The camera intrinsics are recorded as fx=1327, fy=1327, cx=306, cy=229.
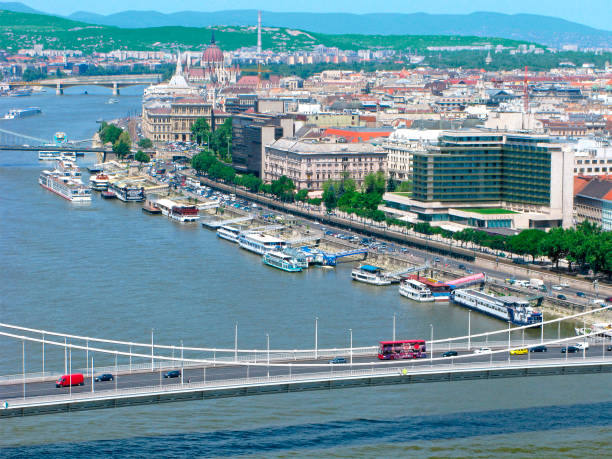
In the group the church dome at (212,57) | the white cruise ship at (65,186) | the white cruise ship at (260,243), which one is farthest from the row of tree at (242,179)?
the church dome at (212,57)

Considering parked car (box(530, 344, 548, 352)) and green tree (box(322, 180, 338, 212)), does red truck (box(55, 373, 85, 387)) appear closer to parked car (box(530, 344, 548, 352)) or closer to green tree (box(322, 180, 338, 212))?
parked car (box(530, 344, 548, 352))

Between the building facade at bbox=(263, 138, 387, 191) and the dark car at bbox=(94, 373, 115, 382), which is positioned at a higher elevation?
the building facade at bbox=(263, 138, 387, 191)

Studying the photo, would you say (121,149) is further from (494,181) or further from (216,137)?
(494,181)

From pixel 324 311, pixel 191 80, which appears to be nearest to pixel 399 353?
pixel 324 311

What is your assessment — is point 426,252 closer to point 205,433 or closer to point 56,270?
point 56,270

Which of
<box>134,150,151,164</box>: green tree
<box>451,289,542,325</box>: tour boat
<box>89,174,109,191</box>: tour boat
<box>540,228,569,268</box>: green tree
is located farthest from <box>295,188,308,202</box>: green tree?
<box>451,289,542,325</box>: tour boat

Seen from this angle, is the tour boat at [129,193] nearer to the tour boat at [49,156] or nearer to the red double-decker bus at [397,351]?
the tour boat at [49,156]

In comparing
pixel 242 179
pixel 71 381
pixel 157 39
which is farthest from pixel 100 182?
pixel 157 39

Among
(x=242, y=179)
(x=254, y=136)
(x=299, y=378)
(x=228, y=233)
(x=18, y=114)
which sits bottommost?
(x=228, y=233)
